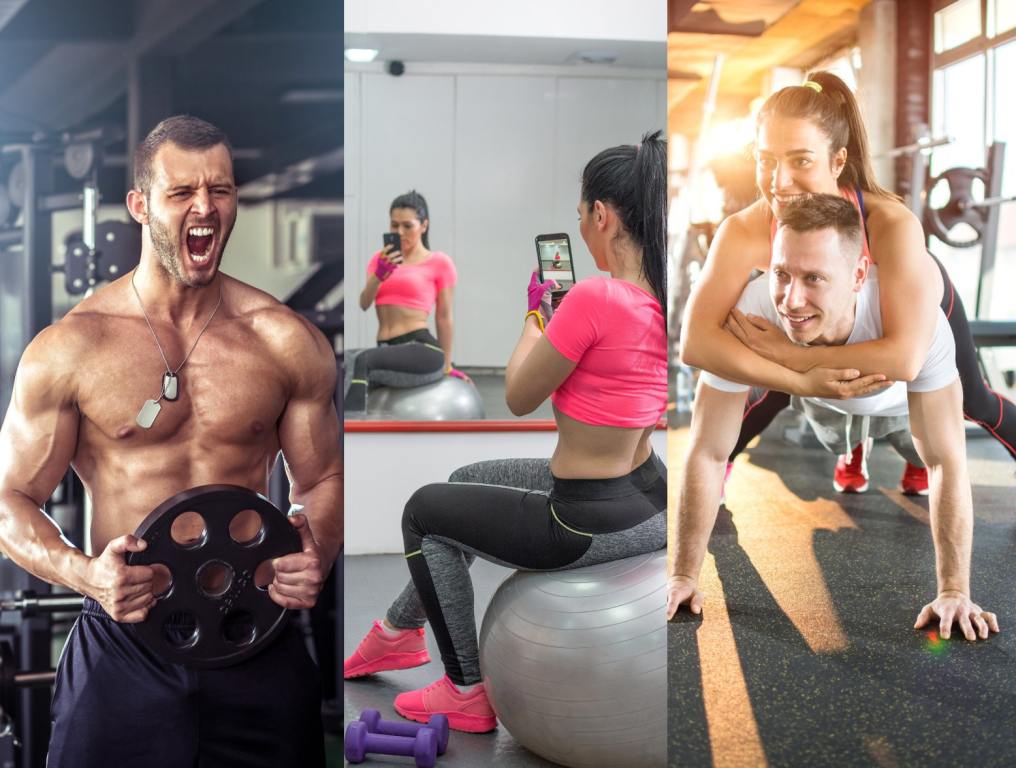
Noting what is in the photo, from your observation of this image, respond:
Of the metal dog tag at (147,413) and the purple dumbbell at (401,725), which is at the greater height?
the metal dog tag at (147,413)

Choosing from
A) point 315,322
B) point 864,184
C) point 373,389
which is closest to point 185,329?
point 315,322

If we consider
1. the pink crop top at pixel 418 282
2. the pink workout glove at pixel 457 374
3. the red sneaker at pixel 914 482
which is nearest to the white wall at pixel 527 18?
the pink crop top at pixel 418 282

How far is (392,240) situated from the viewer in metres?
1.66

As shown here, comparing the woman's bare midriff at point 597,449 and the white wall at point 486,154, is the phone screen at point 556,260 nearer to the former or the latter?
the white wall at point 486,154

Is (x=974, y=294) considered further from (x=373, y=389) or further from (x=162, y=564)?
(x=162, y=564)

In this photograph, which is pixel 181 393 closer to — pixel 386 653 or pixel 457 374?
pixel 457 374

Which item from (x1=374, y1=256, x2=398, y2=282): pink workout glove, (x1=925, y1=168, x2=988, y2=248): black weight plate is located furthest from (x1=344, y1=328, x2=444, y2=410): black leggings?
(x1=925, y1=168, x2=988, y2=248): black weight plate

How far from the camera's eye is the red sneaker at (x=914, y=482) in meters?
4.04

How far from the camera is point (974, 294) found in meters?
3.93

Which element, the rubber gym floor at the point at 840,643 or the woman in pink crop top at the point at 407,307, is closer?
the woman in pink crop top at the point at 407,307

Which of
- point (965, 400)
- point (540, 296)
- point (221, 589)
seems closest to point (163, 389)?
point (221, 589)

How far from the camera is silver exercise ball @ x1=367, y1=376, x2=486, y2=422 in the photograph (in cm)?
170

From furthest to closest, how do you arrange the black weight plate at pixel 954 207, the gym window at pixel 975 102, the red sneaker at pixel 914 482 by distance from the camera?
the red sneaker at pixel 914 482 → the black weight plate at pixel 954 207 → the gym window at pixel 975 102

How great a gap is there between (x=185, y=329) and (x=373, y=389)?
37 cm
